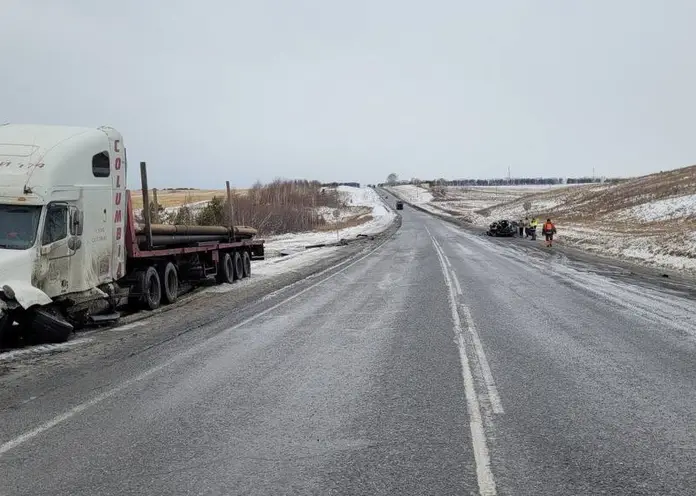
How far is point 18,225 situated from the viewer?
9.16 meters

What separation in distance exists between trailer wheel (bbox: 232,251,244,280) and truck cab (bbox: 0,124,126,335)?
774 cm

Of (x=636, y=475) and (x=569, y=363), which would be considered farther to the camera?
(x=569, y=363)

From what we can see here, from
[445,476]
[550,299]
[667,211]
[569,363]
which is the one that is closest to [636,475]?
[445,476]

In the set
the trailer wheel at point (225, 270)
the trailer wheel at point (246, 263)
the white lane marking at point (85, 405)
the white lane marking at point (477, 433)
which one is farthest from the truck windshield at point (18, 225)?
the trailer wheel at point (246, 263)

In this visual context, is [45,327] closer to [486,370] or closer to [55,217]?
[55,217]

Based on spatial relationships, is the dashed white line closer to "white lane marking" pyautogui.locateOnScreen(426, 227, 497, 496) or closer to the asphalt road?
the asphalt road

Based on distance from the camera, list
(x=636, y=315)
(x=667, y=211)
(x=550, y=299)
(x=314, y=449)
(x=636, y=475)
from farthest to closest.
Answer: (x=667, y=211) < (x=550, y=299) < (x=636, y=315) < (x=314, y=449) < (x=636, y=475)

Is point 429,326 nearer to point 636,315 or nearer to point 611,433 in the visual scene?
point 636,315

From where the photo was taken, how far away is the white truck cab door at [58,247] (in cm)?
924

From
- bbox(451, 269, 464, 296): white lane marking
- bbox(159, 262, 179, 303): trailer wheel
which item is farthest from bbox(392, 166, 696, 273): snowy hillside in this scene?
bbox(159, 262, 179, 303): trailer wheel

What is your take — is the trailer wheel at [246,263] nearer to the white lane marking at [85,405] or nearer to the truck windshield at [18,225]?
the white lane marking at [85,405]

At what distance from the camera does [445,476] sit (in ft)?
13.4

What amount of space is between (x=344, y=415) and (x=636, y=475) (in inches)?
95.5

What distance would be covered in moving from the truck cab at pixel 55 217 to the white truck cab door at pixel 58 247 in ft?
0.05
